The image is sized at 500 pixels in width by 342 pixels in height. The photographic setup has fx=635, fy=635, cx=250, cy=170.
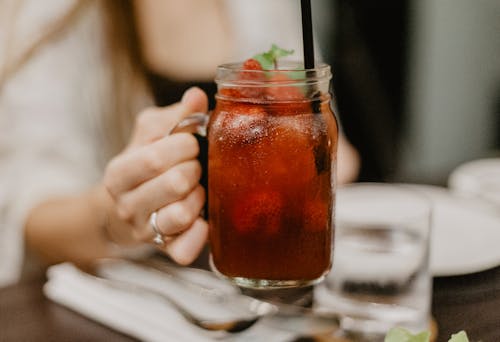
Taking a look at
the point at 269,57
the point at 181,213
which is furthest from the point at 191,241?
the point at 269,57

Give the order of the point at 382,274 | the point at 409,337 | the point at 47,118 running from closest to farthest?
the point at 409,337 < the point at 382,274 < the point at 47,118

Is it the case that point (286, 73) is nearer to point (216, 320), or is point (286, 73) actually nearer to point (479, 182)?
point (216, 320)

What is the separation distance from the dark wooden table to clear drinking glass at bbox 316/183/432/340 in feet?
0.19

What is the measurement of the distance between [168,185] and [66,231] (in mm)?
627

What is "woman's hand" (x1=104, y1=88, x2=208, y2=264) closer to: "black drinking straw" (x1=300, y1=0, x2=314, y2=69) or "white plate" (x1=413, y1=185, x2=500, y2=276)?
"black drinking straw" (x1=300, y1=0, x2=314, y2=69)

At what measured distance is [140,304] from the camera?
907 mm

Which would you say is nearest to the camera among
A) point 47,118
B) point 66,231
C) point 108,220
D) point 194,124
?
point 194,124

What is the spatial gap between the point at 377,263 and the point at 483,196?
0.59 m

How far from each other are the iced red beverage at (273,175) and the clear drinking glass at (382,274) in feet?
0.55

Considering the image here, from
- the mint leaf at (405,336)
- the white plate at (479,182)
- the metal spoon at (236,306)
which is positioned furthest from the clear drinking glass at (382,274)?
the white plate at (479,182)

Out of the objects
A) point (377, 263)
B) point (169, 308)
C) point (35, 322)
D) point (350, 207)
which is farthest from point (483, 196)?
point (35, 322)

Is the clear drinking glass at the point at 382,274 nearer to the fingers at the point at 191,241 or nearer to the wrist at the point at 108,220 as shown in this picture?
the fingers at the point at 191,241

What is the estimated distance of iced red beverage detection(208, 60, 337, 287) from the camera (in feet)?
2.15

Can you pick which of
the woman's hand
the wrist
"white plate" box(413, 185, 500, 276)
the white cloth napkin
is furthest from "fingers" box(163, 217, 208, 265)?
"white plate" box(413, 185, 500, 276)
